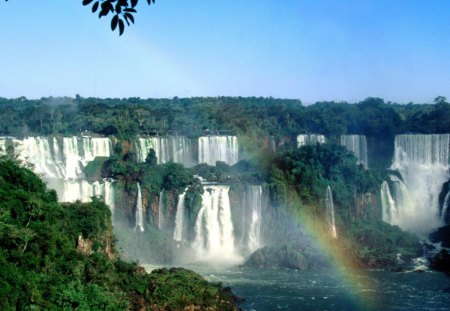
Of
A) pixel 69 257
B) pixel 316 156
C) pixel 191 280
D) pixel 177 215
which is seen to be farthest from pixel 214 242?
pixel 69 257

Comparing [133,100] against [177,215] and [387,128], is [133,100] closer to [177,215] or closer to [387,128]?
[387,128]

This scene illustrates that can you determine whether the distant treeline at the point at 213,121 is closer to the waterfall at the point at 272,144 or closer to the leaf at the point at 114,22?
the waterfall at the point at 272,144

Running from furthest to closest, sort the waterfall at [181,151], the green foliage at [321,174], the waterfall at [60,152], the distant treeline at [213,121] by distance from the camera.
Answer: the distant treeline at [213,121] → the waterfall at [181,151] → the waterfall at [60,152] → the green foliage at [321,174]

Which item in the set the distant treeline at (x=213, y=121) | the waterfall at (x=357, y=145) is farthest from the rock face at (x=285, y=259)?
the waterfall at (x=357, y=145)

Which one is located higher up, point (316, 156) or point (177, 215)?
point (316, 156)

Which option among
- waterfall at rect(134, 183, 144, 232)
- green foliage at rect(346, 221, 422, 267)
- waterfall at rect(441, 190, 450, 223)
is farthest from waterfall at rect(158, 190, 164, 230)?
waterfall at rect(441, 190, 450, 223)

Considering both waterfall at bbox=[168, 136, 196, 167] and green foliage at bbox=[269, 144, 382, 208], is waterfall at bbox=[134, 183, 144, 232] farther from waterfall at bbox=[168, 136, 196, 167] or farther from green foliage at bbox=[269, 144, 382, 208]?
waterfall at bbox=[168, 136, 196, 167]

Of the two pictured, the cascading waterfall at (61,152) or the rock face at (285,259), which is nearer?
the rock face at (285,259)
